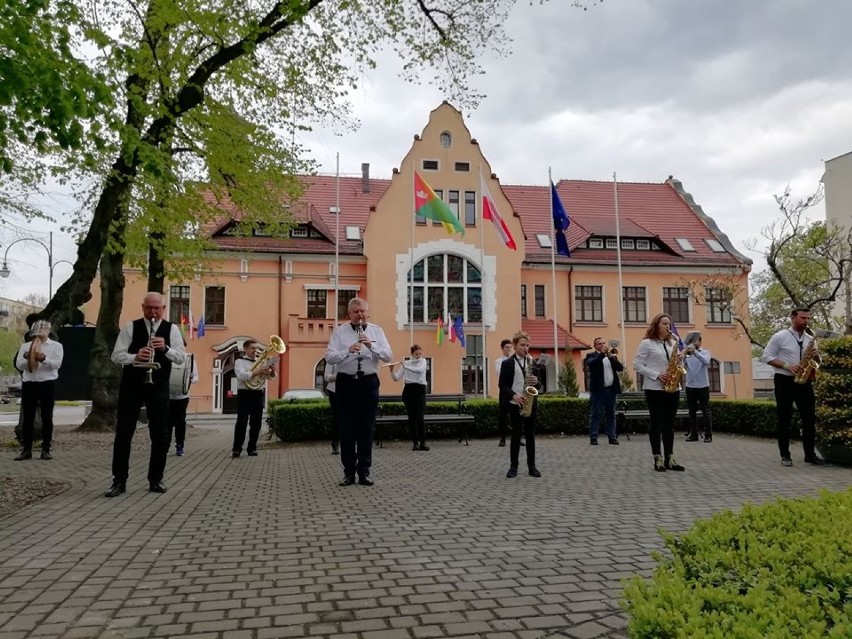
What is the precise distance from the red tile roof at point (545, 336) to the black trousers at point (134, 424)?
28.2 metres

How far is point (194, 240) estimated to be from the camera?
20.0 metres

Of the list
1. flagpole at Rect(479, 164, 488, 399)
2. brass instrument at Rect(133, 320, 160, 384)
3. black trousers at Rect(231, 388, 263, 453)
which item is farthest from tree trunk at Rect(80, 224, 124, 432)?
flagpole at Rect(479, 164, 488, 399)

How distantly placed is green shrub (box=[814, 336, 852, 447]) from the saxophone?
231 centimetres

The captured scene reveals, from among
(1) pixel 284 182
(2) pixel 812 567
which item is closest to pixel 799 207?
(1) pixel 284 182

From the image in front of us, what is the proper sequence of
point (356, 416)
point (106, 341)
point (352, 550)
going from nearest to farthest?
1. point (352, 550)
2. point (356, 416)
3. point (106, 341)

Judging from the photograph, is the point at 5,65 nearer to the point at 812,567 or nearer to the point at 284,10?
the point at 812,567

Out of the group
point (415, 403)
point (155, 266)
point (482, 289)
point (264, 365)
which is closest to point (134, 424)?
point (264, 365)

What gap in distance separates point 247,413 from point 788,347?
8.95 meters

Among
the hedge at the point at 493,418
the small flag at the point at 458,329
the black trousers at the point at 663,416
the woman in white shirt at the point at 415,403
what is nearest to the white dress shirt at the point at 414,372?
the woman in white shirt at the point at 415,403

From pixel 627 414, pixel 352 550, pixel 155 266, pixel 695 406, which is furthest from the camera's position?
pixel 155 266

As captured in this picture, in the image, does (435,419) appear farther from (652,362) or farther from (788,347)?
(788,347)

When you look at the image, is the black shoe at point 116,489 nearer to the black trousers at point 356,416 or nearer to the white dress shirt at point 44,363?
the black trousers at point 356,416

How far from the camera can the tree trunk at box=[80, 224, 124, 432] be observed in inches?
680

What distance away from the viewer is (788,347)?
9734 millimetres
